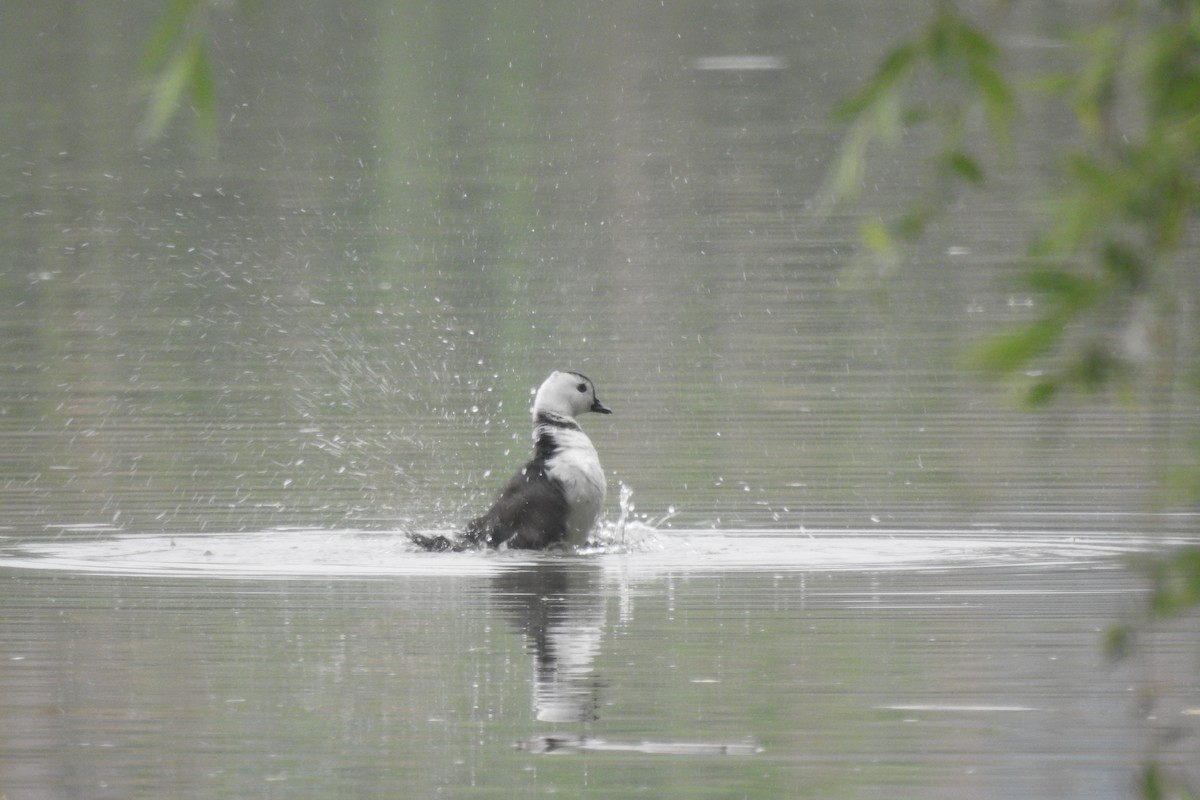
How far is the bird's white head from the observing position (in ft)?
36.1

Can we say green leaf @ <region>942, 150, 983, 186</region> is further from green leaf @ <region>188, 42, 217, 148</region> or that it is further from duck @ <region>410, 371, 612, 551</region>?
duck @ <region>410, 371, 612, 551</region>

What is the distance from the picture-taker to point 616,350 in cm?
1432

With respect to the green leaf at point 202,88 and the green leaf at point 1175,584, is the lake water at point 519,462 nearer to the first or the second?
the green leaf at point 1175,584

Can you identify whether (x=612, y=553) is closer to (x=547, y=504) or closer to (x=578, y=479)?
(x=547, y=504)

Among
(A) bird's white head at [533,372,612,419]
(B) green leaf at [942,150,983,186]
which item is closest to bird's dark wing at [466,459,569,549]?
(A) bird's white head at [533,372,612,419]

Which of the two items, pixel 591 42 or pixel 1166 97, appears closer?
pixel 1166 97

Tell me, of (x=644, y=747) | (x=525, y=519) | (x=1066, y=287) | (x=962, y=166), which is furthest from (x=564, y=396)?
(x=1066, y=287)

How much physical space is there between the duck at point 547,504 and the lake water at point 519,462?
0.17 m

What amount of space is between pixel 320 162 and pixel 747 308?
31.7 feet

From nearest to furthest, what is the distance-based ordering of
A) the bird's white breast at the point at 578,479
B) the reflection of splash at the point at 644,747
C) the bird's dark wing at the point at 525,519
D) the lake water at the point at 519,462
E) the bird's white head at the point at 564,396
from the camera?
the reflection of splash at the point at 644,747 → the lake water at the point at 519,462 → the bird's dark wing at the point at 525,519 → the bird's white breast at the point at 578,479 → the bird's white head at the point at 564,396

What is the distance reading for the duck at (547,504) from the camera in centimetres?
1002

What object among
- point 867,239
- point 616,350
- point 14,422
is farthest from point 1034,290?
point 616,350

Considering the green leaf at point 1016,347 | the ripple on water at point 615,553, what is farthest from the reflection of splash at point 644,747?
the green leaf at point 1016,347

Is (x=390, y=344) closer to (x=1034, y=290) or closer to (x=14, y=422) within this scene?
(x=14, y=422)
